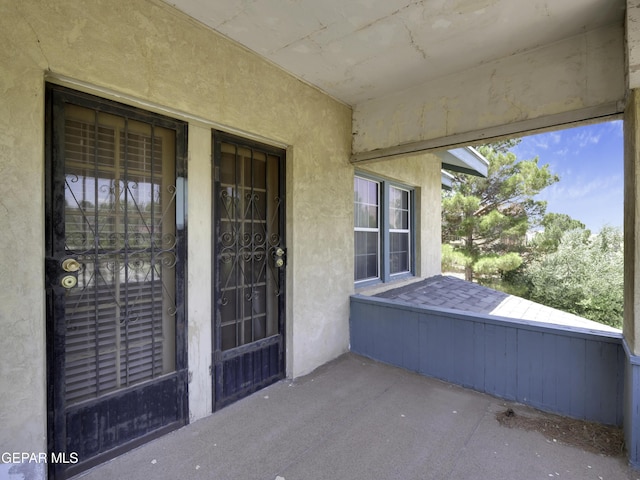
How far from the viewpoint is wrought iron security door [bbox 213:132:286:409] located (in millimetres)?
2492

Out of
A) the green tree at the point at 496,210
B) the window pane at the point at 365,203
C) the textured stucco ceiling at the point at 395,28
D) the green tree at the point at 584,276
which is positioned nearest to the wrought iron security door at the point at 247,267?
the textured stucco ceiling at the point at 395,28

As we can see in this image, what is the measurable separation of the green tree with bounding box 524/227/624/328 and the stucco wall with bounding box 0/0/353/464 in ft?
41.9

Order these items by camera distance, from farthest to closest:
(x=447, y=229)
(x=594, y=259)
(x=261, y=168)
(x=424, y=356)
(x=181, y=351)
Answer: (x=447, y=229) → (x=594, y=259) → (x=424, y=356) → (x=261, y=168) → (x=181, y=351)

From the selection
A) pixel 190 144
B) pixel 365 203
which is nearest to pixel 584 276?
pixel 365 203

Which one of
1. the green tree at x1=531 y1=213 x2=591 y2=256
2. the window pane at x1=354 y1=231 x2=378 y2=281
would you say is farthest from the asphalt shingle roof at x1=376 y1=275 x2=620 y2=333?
the green tree at x1=531 y1=213 x2=591 y2=256

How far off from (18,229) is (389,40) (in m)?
2.71

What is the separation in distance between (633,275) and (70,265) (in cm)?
341

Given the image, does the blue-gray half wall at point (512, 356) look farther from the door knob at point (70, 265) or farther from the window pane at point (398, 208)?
the door knob at point (70, 265)

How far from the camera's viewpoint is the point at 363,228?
4.23 m

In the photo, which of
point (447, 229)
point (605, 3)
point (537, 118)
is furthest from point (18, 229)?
point (447, 229)

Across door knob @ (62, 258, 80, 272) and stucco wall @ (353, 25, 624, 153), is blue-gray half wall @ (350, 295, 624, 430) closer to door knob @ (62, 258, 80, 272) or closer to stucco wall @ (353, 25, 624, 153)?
stucco wall @ (353, 25, 624, 153)

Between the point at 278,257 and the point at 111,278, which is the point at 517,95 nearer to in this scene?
the point at 278,257

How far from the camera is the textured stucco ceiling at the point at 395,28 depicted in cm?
205

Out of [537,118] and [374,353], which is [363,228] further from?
[537,118]
